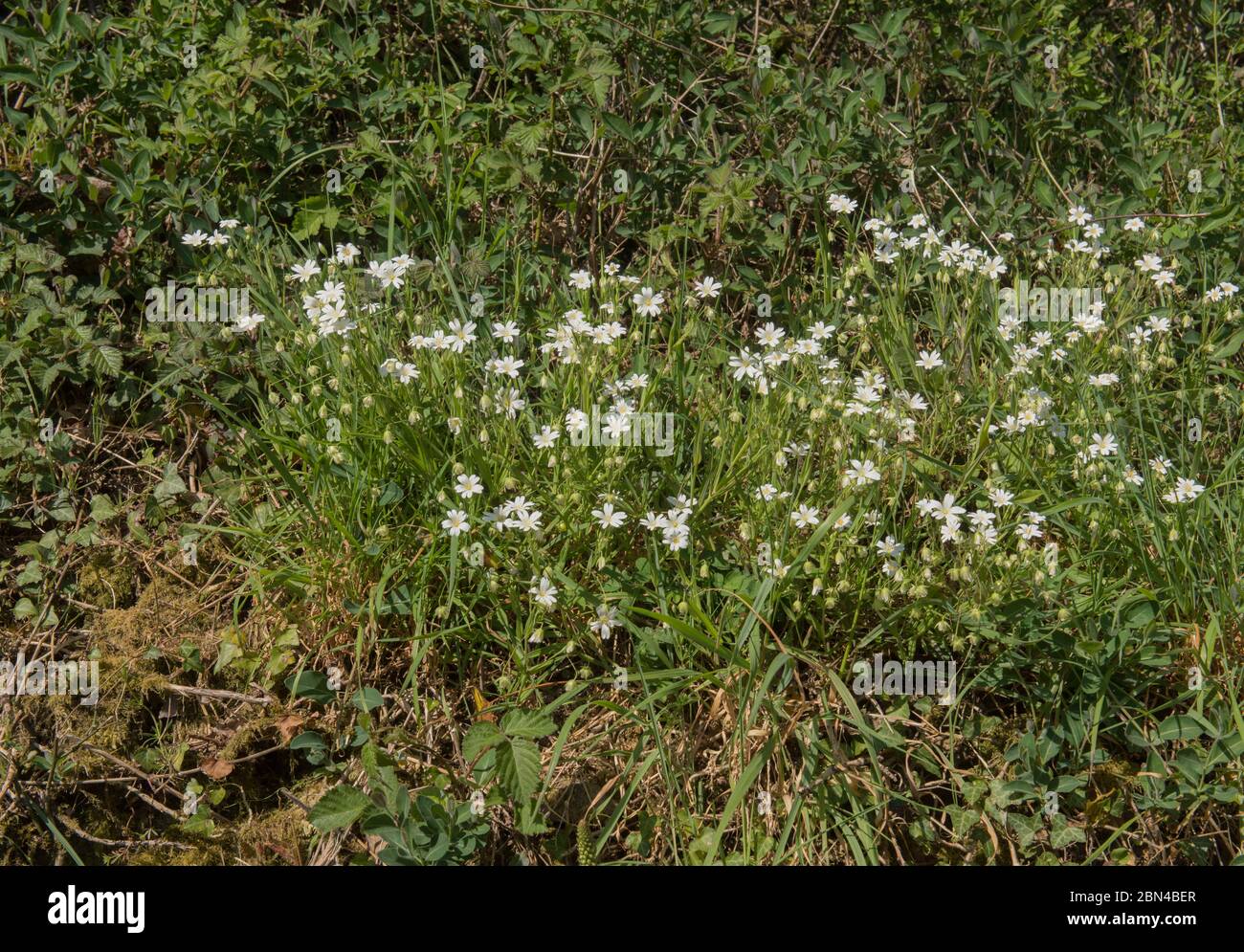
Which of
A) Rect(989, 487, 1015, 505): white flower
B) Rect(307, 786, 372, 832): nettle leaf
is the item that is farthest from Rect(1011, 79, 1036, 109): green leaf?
Rect(307, 786, 372, 832): nettle leaf

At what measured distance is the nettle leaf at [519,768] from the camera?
2604mm

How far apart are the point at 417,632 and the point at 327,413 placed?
74 centimetres

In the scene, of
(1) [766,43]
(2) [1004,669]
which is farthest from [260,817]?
(1) [766,43]

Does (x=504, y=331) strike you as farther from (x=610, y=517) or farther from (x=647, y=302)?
(x=610, y=517)

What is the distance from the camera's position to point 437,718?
3.04 meters

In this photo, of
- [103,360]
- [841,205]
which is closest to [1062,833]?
[841,205]

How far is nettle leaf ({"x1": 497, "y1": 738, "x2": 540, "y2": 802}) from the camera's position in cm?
260

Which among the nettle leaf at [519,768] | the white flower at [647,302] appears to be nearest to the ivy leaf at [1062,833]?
the nettle leaf at [519,768]

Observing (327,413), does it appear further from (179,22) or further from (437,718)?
(179,22)

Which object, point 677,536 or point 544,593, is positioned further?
point 677,536

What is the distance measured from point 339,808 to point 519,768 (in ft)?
1.37

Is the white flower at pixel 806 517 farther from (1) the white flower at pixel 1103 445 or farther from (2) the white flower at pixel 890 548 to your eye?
(1) the white flower at pixel 1103 445

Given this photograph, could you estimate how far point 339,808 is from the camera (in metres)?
2.58

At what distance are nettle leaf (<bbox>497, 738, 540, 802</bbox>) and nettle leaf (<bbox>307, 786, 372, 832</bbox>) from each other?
0.31 metres
